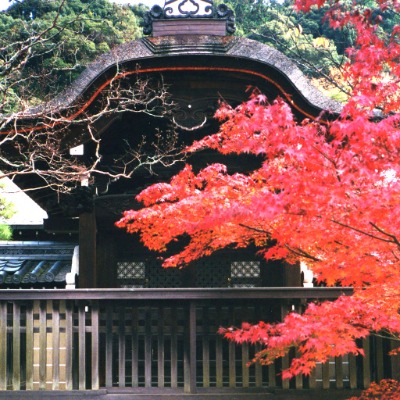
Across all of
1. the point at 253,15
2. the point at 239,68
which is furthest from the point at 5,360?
the point at 253,15

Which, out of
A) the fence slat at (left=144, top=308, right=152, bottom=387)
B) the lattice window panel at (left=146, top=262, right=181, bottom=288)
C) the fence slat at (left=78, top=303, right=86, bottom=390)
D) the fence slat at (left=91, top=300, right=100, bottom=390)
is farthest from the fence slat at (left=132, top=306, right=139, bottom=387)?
the lattice window panel at (left=146, top=262, right=181, bottom=288)

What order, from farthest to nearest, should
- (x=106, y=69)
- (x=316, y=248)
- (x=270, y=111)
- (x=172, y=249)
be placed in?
(x=172, y=249) < (x=106, y=69) < (x=316, y=248) < (x=270, y=111)

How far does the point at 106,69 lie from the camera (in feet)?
29.2

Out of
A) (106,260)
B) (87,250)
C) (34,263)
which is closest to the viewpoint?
(87,250)

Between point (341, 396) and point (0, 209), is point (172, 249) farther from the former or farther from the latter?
point (0, 209)

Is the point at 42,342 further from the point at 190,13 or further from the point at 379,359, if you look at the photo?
the point at 190,13

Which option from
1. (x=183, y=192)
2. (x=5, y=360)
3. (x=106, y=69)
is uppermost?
(x=106, y=69)

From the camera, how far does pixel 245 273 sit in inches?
416

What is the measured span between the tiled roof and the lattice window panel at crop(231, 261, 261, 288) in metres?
2.70

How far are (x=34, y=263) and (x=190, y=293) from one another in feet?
14.2

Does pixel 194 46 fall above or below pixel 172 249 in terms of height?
above

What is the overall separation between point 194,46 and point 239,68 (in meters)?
0.70

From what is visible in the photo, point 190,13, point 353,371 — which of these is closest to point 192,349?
point 353,371

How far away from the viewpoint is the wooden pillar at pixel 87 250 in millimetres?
9641
